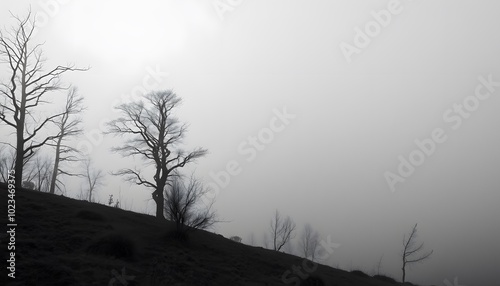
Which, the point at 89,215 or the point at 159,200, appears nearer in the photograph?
the point at 89,215

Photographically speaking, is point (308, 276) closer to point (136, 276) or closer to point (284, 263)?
point (284, 263)

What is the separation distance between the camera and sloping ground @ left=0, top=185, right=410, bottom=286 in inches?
477

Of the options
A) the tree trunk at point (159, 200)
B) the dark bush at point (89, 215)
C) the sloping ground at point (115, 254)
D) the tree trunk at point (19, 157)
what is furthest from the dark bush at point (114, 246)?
the tree trunk at point (159, 200)

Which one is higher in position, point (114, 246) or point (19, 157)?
point (19, 157)

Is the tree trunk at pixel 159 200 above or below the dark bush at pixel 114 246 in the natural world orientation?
above

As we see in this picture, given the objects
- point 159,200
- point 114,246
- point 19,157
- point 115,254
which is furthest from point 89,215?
point 159,200

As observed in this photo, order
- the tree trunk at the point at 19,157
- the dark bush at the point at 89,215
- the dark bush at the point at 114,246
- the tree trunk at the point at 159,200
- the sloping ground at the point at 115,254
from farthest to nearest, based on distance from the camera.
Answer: the tree trunk at the point at 159,200, the tree trunk at the point at 19,157, the dark bush at the point at 89,215, the dark bush at the point at 114,246, the sloping ground at the point at 115,254

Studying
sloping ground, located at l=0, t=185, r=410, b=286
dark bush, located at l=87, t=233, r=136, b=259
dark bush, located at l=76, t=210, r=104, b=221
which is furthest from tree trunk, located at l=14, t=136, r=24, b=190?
dark bush, located at l=87, t=233, r=136, b=259

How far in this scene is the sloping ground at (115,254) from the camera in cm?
1211

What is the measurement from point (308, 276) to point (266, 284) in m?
3.60

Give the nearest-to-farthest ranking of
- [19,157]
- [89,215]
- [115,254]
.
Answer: [115,254] < [89,215] < [19,157]

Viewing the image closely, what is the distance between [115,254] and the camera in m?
15.1

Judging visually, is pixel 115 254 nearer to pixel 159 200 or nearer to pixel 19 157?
pixel 19 157

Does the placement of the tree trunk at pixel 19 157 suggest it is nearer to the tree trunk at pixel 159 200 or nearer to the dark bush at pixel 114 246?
the tree trunk at pixel 159 200
